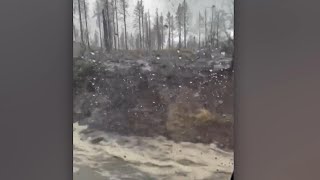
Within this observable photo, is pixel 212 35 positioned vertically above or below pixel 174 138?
above

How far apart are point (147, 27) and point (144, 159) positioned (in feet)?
1.98

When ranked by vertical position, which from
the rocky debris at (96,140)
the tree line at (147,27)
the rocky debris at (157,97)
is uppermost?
the tree line at (147,27)

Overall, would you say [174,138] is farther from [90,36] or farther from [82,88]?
[90,36]

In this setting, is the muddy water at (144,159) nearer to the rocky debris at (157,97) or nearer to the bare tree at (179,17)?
the rocky debris at (157,97)

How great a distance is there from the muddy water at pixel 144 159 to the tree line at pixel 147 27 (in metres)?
0.42

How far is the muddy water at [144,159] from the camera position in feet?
5.83

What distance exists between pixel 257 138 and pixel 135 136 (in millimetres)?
551

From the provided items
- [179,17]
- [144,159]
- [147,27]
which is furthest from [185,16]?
[144,159]

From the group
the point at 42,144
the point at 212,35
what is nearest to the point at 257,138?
the point at 212,35

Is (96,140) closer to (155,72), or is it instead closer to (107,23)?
(155,72)

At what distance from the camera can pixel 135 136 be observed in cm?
184

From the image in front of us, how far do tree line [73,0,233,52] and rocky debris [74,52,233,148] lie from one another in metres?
0.08

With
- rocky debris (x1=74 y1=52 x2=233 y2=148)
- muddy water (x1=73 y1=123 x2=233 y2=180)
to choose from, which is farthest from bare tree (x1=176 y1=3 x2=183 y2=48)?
muddy water (x1=73 y1=123 x2=233 y2=180)

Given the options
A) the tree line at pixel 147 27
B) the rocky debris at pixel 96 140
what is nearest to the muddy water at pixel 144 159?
the rocky debris at pixel 96 140
